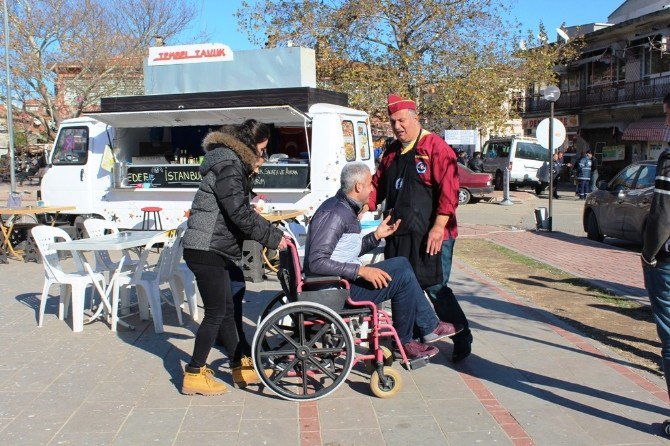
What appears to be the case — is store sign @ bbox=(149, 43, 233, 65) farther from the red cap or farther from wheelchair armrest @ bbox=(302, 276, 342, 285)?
wheelchair armrest @ bbox=(302, 276, 342, 285)

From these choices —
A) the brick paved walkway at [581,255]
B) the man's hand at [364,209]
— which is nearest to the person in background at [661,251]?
the man's hand at [364,209]

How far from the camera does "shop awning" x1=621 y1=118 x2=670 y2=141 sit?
2817cm

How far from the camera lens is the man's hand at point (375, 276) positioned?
4.49m

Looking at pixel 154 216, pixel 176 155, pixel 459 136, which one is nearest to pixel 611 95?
pixel 459 136

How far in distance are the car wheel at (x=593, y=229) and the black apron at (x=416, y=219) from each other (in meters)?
8.70

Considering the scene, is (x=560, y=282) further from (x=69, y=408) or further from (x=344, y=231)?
(x=69, y=408)

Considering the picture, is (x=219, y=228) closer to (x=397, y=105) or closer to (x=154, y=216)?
(x=397, y=105)

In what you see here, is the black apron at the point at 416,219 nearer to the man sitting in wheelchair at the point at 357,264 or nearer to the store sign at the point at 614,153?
the man sitting in wheelchair at the point at 357,264

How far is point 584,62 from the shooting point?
35.0 m

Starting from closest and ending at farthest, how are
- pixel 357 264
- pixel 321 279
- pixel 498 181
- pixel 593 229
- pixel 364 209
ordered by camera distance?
pixel 321 279
pixel 357 264
pixel 364 209
pixel 593 229
pixel 498 181

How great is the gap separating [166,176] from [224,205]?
6.90 m

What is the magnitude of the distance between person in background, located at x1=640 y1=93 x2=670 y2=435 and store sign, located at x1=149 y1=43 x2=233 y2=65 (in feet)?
27.4

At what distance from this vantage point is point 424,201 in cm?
488

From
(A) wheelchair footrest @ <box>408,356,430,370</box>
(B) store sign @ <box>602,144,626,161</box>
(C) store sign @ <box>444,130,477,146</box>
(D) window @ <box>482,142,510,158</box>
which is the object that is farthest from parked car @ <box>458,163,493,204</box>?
(A) wheelchair footrest @ <box>408,356,430,370</box>
